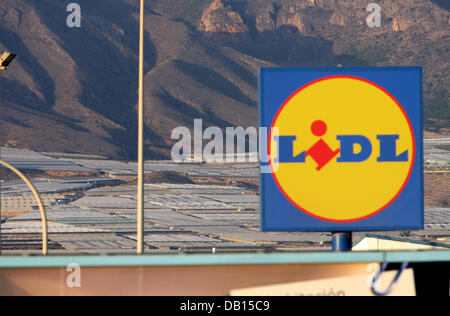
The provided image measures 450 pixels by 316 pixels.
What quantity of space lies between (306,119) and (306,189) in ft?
4.25

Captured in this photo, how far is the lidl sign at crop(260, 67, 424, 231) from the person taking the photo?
53.0ft

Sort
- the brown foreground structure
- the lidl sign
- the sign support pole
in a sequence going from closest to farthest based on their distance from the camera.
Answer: the brown foreground structure → the lidl sign → the sign support pole

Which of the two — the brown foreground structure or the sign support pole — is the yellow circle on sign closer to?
the sign support pole

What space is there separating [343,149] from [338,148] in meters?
0.10

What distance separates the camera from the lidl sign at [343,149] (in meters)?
16.1

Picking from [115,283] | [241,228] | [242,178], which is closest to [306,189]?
[115,283]

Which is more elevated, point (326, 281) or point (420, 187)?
point (420, 187)

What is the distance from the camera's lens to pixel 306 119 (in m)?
16.2

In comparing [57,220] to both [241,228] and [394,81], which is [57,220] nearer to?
[241,228]

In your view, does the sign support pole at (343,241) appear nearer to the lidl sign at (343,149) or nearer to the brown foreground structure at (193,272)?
the lidl sign at (343,149)

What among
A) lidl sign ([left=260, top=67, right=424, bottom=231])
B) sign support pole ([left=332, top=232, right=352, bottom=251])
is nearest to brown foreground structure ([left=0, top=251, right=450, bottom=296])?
lidl sign ([left=260, top=67, right=424, bottom=231])

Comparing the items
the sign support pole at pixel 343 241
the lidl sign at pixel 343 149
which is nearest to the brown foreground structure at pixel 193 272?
the lidl sign at pixel 343 149

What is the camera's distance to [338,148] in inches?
642

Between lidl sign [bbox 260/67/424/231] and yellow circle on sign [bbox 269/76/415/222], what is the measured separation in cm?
2
